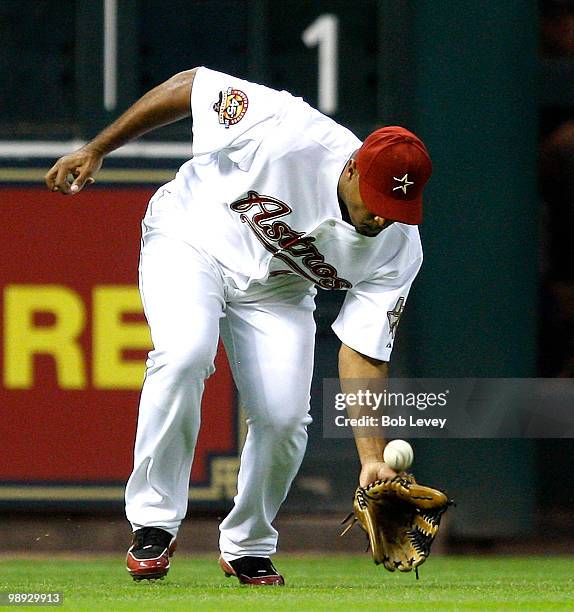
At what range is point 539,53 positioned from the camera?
324 inches

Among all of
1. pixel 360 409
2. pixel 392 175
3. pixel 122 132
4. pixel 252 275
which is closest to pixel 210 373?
pixel 252 275

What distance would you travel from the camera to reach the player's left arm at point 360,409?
521 centimetres

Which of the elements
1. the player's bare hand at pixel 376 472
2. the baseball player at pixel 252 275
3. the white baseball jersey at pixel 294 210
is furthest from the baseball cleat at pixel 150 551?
the white baseball jersey at pixel 294 210

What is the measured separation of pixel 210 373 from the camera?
18.2ft

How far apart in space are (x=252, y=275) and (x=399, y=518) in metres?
0.88

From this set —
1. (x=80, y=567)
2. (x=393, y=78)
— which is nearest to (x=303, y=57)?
(x=393, y=78)

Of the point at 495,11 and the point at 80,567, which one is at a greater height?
the point at 495,11

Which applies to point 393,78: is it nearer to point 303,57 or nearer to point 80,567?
point 303,57

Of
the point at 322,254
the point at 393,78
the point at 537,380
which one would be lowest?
the point at 537,380

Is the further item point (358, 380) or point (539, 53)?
point (539, 53)

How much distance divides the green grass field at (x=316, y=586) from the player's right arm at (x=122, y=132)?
4.16 feet

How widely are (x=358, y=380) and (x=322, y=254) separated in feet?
1.29

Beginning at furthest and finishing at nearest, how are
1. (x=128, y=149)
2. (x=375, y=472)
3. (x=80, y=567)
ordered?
(x=128, y=149) → (x=80, y=567) → (x=375, y=472)

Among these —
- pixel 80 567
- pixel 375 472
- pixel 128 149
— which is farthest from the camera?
pixel 128 149
